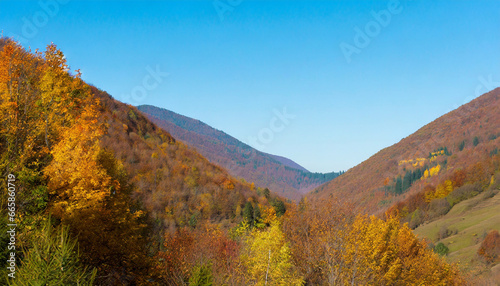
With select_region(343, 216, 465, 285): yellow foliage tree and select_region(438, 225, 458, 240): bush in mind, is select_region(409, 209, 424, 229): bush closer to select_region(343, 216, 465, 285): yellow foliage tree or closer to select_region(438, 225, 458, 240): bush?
select_region(438, 225, 458, 240): bush

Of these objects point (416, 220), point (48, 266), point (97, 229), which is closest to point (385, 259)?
point (97, 229)

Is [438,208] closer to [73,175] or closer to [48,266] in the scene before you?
[73,175]

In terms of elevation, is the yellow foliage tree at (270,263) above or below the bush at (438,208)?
above

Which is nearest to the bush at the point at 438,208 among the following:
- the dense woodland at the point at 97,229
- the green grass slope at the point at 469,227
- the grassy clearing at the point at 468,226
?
the green grass slope at the point at 469,227

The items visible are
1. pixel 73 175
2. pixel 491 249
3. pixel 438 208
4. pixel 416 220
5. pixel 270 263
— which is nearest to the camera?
pixel 73 175

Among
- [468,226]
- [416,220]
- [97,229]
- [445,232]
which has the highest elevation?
[97,229]

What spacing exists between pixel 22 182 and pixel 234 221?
339ft

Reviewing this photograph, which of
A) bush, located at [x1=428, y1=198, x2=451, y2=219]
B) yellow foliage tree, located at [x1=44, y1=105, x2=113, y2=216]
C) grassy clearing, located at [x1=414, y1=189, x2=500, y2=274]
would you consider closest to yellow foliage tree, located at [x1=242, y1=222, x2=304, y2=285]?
yellow foliage tree, located at [x1=44, y1=105, x2=113, y2=216]

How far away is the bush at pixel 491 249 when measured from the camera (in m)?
76.5

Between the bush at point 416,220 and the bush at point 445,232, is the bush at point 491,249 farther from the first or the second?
the bush at point 416,220

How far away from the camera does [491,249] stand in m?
78.7

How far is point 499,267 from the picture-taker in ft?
219

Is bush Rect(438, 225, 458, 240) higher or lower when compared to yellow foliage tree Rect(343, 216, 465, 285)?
lower

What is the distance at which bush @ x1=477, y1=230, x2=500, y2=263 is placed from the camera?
76500 mm
